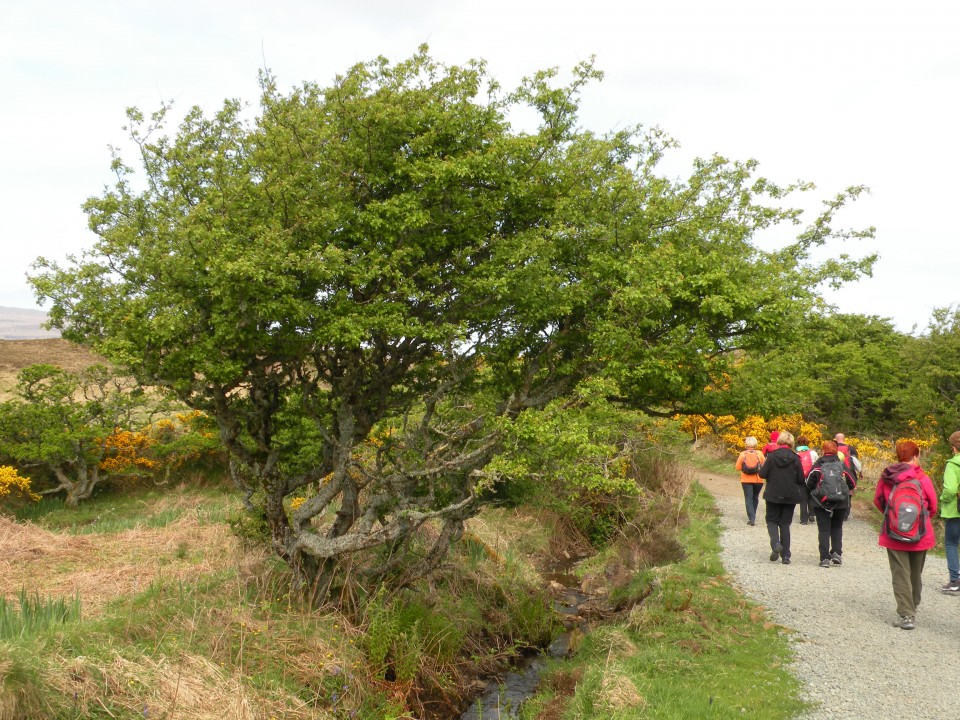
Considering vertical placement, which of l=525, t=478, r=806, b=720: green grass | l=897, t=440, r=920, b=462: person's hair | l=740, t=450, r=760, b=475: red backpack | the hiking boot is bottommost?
l=525, t=478, r=806, b=720: green grass

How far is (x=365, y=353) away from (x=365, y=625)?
11.7 ft

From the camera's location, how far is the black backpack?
11.1 metres

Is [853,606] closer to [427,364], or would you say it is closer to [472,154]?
[427,364]

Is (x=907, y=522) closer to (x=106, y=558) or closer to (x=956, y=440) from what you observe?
(x=956, y=440)

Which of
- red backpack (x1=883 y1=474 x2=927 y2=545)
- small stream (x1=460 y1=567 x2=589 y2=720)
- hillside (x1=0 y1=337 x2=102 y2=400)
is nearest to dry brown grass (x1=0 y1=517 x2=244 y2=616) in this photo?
small stream (x1=460 y1=567 x2=589 y2=720)

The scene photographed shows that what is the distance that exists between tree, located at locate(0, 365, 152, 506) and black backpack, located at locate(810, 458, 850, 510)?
45.9ft

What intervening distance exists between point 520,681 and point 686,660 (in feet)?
8.97

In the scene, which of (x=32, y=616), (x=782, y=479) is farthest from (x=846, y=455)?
(x=32, y=616)

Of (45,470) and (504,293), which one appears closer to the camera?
(504,293)

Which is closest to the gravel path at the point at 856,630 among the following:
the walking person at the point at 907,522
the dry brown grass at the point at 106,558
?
the walking person at the point at 907,522

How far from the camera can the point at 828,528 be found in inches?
468

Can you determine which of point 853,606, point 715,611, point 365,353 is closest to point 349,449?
point 365,353

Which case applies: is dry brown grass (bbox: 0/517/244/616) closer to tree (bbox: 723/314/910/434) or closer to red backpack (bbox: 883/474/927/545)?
red backpack (bbox: 883/474/927/545)

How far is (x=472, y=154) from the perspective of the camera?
845cm
